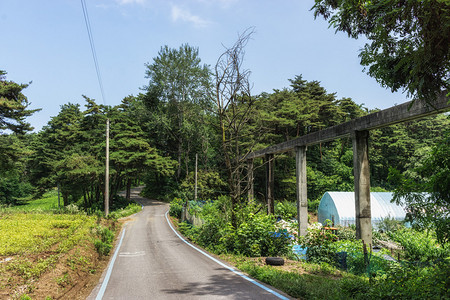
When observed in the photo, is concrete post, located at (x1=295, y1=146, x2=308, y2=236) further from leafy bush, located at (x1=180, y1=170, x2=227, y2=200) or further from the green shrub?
leafy bush, located at (x1=180, y1=170, x2=227, y2=200)

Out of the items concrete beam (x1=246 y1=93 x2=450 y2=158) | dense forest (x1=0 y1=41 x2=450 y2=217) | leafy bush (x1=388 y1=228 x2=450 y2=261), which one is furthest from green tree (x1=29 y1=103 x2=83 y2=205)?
leafy bush (x1=388 y1=228 x2=450 y2=261)

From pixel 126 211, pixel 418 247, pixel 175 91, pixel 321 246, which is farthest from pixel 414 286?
pixel 175 91

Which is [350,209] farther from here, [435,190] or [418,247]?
[435,190]

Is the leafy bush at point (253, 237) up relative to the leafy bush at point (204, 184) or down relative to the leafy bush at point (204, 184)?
down

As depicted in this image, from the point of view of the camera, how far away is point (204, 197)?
135 ft

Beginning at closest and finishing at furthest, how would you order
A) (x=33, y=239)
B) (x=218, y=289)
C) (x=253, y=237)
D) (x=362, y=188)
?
(x=218, y=289), (x=253, y=237), (x=362, y=188), (x=33, y=239)

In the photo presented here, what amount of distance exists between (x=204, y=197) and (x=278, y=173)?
11.8 m

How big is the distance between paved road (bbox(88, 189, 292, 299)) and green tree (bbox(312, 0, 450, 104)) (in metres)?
5.13

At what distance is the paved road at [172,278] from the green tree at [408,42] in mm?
5134

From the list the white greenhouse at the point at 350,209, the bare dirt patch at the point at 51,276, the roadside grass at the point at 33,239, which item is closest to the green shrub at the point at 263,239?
the bare dirt patch at the point at 51,276

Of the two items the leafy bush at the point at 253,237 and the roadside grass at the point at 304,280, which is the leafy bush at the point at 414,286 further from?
the leafy bush at the point at 253,237

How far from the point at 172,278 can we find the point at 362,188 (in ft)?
29.1

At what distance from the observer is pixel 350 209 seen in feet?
83.0

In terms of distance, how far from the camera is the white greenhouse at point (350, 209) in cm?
2478
